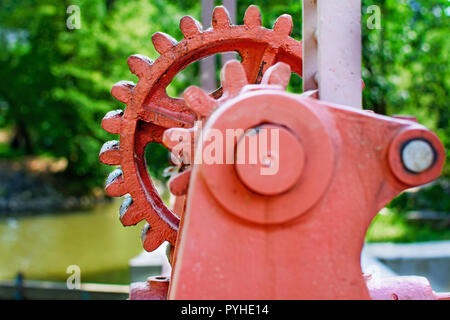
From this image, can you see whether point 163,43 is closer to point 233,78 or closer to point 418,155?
point 233,78

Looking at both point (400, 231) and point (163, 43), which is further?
point (400, 231)

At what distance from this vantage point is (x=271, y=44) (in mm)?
2873

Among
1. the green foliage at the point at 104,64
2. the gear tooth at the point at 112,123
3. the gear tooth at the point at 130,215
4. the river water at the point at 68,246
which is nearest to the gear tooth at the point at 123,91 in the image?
the gear tooth at the point at 112,123

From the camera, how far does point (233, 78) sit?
1.62m

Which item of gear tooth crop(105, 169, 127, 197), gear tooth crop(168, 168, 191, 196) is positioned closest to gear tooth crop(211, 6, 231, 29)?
gear tooth crop(105, 169, 127, 197)

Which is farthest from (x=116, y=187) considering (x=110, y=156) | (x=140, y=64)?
(x=140, y=64)

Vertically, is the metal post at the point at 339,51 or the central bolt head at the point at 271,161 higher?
the metal post at the point at 339,51

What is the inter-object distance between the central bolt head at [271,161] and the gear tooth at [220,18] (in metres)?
1.50

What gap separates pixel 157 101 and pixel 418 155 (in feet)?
5.69

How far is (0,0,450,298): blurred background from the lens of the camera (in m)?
9.46

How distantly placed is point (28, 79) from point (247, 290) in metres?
21.6

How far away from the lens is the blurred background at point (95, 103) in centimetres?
946

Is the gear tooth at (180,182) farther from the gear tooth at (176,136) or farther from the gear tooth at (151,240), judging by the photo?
the gear tooth at (151,240)
